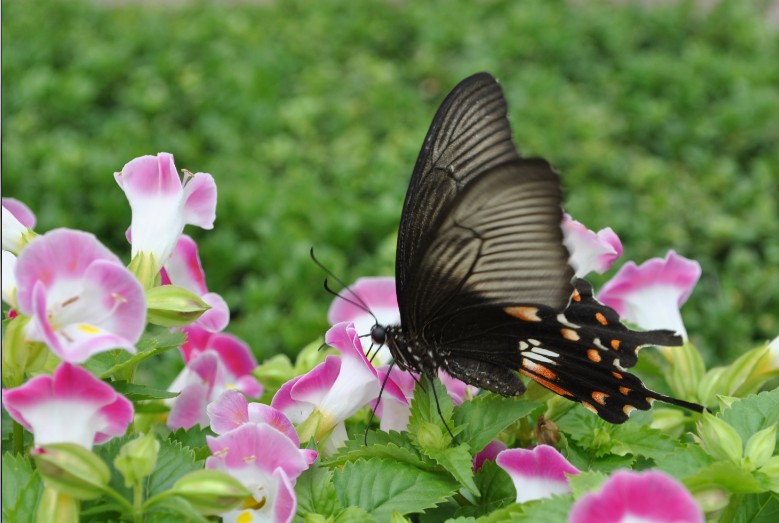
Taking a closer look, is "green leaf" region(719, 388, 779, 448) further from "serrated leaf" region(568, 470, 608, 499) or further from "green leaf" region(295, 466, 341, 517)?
"green leaf" region(295, 466, 341, 517)

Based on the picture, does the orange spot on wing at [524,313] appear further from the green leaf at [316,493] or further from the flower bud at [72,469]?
the flower bud at [72,469]

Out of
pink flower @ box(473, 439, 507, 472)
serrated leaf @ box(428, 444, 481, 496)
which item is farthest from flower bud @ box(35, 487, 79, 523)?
pink flower @ box(473, 439, 507, 472)

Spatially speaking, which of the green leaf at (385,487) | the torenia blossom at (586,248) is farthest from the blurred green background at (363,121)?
the green leaf at (385,487)

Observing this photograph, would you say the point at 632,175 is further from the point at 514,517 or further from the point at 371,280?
the point at 514,517

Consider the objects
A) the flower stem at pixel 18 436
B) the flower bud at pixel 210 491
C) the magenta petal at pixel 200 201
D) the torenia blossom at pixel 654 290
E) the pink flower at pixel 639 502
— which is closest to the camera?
the pink flower at pixel 639 502

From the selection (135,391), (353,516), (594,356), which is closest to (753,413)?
(594,356)

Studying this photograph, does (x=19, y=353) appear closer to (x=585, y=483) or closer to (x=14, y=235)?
(x=14, y=235)
